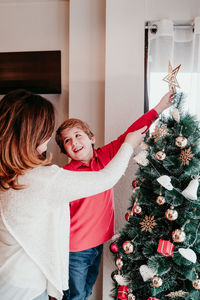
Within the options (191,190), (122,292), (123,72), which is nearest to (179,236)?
(191,190)

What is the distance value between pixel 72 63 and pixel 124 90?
1.67 ft

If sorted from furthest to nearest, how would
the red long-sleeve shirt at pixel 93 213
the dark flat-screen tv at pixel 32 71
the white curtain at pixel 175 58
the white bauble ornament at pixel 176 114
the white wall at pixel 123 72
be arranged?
the dark flat-screen tv at pixel 32 71
the white curtain at pixel 175 58
the white wall at pixel 123 72
the red long-sleeve shirt at pixel 93 213
the white bauble ornament at pixel 176 114

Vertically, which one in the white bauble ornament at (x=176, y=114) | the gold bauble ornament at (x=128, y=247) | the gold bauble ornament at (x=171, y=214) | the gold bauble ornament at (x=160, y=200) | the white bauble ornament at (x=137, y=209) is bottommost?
the gold bauble ornament at (x=128, y=247)

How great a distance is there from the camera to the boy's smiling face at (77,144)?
1523mm

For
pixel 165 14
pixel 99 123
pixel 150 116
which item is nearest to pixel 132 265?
pixel 150 116

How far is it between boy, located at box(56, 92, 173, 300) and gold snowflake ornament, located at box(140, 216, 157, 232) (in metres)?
0.33

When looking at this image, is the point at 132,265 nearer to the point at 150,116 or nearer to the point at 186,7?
the point at 150,116

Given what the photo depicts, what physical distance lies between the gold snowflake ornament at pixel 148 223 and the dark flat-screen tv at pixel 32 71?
1301 millimetres

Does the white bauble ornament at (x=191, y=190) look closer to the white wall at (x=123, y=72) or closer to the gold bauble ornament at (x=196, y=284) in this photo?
the gold bauble ornament at (x=196, y=284)

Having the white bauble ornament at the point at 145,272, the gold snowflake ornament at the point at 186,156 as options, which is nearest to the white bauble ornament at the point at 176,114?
the gold snowflake ornament at the point at 186,156

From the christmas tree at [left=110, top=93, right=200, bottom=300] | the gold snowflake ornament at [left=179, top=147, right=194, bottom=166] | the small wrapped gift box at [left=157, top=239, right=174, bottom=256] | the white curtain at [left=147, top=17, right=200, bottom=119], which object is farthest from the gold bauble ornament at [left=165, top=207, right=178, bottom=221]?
the white curtain at [left=147, top=17, right=200, bottom=119]

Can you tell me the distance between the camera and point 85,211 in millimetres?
→ 1501

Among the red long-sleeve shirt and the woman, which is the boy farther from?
the woman

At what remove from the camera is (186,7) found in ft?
6.81
